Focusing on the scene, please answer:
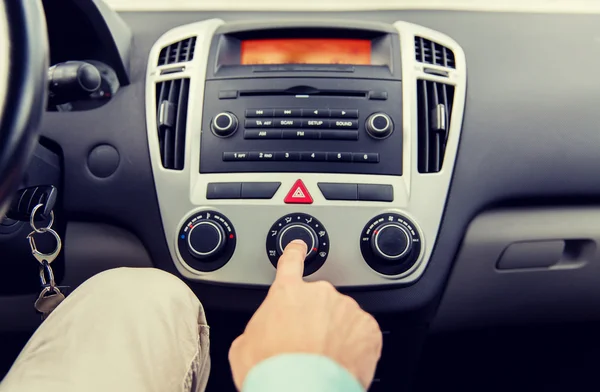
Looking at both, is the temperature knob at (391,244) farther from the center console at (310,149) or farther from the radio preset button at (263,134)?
the radio preset button at (263,134)

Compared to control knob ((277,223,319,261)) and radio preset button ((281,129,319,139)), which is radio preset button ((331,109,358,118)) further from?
control knob ((277,223,319,261))

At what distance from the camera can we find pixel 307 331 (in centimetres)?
60

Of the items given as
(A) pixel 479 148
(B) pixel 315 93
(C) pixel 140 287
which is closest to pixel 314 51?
(B) pixel 315 93

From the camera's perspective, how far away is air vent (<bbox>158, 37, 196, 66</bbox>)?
913 millimetres

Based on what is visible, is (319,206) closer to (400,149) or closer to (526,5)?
(400,149)

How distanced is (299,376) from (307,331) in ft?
0.22

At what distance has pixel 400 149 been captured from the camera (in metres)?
0.85

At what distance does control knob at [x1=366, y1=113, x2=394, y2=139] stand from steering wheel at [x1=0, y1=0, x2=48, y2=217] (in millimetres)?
481

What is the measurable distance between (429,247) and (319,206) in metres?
0.18

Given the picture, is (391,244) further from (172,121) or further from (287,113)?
(172,121)

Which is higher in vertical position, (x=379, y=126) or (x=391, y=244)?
(x=379, y=126)

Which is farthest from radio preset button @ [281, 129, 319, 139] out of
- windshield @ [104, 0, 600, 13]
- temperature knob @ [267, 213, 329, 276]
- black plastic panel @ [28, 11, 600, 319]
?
windshield @ [104, 0, 600, 13]

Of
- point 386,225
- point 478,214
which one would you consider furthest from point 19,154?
point 478,214

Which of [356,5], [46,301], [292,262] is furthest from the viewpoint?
[356,5]
